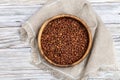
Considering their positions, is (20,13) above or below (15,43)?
above

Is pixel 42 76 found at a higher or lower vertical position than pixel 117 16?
lower

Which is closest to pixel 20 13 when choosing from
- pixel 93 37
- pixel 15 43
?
pixel 15 43

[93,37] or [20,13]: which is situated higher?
[20,13]

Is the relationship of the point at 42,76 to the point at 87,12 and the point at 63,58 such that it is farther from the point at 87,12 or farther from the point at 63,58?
the point at 87,12

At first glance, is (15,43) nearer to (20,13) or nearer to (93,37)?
(20,13)

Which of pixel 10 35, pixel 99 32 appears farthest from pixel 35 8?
pixel 99 32

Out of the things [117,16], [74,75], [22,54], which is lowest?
[74,75]

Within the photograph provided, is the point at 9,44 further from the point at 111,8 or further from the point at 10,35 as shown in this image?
the point at 111,8
